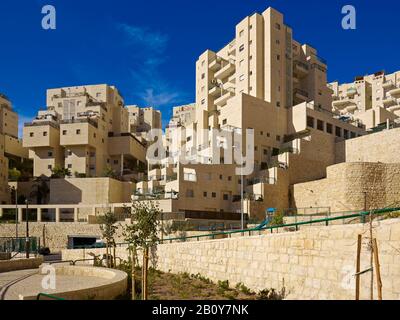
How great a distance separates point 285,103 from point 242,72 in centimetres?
813

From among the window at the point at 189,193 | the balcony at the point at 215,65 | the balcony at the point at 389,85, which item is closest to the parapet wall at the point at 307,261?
the window at the point at 189,193

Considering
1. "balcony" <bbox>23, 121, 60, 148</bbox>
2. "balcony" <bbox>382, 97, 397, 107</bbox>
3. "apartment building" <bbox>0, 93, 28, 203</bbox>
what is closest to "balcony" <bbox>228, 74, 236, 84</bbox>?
"balcony" <bbox>23, 121, 60, 148</bbox>

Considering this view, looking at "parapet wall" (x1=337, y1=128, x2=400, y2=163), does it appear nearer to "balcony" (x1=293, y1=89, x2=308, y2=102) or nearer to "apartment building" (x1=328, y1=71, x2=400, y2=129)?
"balcony" (x1=293, y1=89, x2=308, y2=102)

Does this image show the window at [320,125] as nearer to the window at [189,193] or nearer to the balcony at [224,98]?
the balcony at [224,98]

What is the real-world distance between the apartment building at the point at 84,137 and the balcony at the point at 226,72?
72.1 ft

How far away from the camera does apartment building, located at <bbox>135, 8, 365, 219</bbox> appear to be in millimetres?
47125

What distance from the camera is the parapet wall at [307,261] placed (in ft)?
36.0

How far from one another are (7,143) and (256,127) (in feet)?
164

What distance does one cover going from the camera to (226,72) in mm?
64938

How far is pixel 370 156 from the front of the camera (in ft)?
160

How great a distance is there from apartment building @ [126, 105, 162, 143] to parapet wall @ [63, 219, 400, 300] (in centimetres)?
8476

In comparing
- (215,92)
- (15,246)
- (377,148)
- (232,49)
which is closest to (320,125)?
(377,148)

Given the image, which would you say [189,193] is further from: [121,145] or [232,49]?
[121,145]
